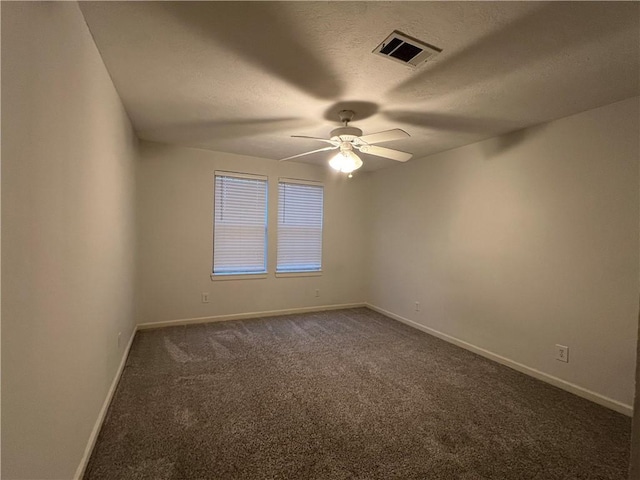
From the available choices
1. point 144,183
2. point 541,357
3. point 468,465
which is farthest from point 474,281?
point 144,183

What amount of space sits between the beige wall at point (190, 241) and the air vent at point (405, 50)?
2.95m

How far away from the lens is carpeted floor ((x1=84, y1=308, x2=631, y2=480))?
1714 millimetres

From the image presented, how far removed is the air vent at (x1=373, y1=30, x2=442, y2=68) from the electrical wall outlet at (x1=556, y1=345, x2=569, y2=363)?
8.78 ft

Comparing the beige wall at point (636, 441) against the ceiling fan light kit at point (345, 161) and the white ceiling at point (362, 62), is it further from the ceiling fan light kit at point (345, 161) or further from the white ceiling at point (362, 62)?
the ceiling fan light kit at point (345, 161)

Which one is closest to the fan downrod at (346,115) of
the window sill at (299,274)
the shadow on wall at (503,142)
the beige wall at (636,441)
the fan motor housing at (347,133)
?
the fan motor housing at (347,133)

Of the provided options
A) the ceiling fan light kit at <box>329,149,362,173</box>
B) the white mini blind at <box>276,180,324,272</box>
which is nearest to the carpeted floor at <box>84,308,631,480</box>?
the white mini blind at <box>276,180,324,272</box>

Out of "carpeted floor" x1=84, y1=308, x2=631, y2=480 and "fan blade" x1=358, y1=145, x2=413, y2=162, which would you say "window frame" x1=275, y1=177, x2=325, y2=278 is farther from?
"fan blade" x1=358, y1=145, x2=413, y2=162

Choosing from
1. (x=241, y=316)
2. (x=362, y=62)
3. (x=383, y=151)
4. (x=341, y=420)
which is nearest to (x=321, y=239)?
(x=241, y=316)

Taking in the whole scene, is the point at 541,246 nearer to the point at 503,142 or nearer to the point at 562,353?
the point at 562,353

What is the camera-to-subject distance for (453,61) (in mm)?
1884

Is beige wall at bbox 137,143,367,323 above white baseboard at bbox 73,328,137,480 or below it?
above

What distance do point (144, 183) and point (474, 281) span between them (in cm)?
419

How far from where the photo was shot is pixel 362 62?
75.3 inches

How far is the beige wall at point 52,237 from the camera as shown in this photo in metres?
0.91
